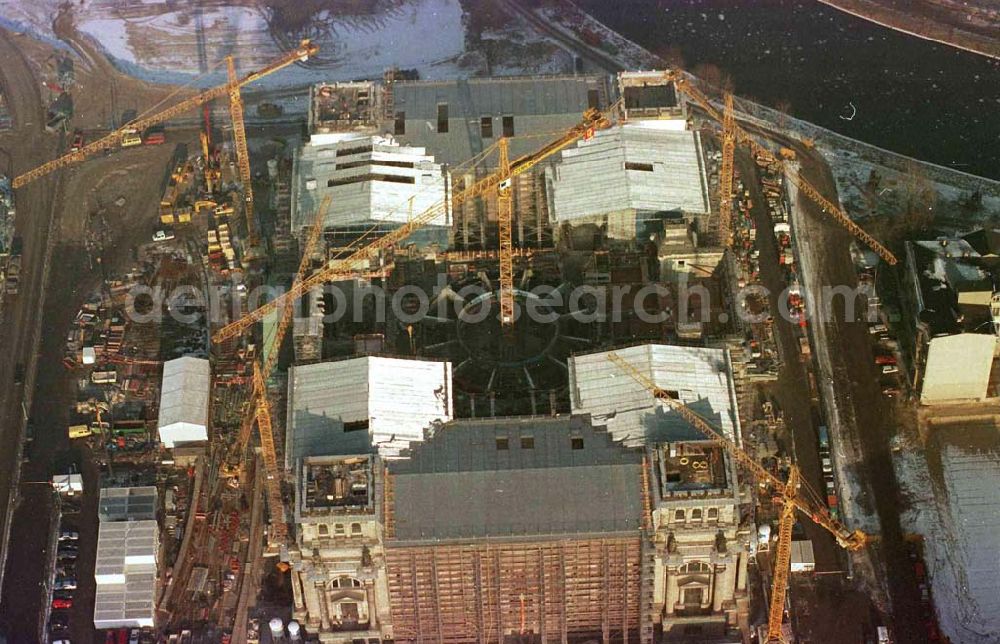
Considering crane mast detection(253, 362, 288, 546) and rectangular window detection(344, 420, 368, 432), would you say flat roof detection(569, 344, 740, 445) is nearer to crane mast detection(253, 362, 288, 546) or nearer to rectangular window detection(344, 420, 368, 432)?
rectangular window detection(344, 420, 368, 432)

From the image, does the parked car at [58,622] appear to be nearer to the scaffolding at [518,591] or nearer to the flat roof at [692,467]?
the scaffolding at [518,591]

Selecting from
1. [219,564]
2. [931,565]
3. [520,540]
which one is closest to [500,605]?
[520,540]

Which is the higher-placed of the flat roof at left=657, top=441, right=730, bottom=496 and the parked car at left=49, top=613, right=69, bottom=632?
the flat roof at left=657, top=441, right=730, bottom=496

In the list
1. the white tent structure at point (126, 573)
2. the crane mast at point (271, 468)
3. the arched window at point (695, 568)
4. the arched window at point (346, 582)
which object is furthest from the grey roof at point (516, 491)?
the white tent structure at point (126, 573)

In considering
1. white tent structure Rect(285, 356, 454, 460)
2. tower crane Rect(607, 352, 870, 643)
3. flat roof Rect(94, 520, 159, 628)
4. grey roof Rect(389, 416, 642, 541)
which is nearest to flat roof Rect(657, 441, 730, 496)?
tower crane Rect(607, 352, 870, 643)

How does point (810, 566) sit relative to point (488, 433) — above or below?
below

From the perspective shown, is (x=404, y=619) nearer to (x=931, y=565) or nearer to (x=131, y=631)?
(x=131, y=631)
